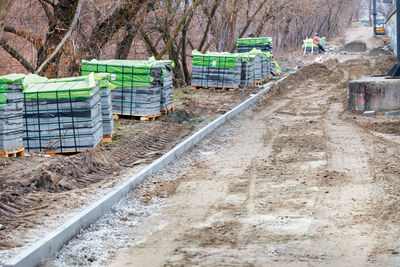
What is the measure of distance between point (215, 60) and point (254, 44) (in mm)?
9958

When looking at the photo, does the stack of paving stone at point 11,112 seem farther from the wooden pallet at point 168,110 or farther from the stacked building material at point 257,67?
the stacked building material at point 257,67

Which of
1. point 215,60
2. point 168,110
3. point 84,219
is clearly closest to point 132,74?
point 168,110

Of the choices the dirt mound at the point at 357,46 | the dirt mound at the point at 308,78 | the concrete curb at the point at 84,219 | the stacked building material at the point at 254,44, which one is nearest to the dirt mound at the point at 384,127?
the concrete curb at the point at 84,219

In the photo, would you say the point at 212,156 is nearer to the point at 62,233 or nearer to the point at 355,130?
the point at 355,130

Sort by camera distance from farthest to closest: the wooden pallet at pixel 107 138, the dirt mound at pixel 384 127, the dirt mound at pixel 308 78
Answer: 1. the dirt mound at pixel 308 78
2. the dirt mound at pixel 384 127
3. the wooden pallet at pixel 107 138

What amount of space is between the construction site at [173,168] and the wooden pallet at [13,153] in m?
0.02

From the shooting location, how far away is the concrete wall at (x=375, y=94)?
15.5 m

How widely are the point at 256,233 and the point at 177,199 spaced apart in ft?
6.52

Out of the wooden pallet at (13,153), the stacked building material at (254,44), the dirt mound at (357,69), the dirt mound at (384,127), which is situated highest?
the stacked building material at (254,44)

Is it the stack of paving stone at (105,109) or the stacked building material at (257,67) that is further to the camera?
the stacked building material at (257,67)

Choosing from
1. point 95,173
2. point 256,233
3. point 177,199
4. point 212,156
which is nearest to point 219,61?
point 212,156

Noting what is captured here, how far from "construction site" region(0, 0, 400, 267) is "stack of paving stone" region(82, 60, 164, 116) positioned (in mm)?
28

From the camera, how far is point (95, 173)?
30.7 feet

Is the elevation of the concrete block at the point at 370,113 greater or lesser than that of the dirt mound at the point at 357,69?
lesser
